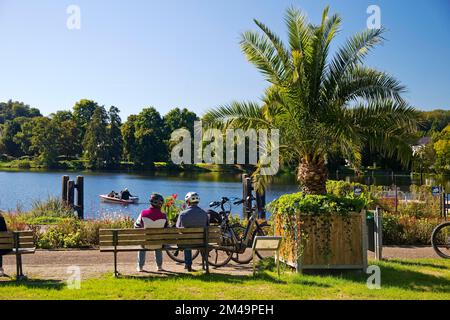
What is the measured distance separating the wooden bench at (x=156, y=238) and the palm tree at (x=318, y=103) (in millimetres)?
2403

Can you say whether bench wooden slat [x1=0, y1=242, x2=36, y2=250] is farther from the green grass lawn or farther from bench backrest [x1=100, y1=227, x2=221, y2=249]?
bench backrest [x1=100, y1=227, x2=221, y2=249]

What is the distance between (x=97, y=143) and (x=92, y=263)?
75.7 meters

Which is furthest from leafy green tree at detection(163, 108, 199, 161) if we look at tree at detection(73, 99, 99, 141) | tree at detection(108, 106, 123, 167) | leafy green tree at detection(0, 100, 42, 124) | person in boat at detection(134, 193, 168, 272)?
person in boat at detection(134, 193, 168, 272)

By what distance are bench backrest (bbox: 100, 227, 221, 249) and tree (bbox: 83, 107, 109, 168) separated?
74.5 meters

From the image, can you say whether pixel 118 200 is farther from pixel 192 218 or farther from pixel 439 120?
pixel 439 120

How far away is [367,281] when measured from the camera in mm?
7781

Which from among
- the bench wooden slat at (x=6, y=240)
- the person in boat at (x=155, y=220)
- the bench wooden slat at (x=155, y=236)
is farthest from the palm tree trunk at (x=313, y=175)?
the bench wooden slat at (x=6, y=240)

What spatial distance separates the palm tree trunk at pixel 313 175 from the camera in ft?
31.7

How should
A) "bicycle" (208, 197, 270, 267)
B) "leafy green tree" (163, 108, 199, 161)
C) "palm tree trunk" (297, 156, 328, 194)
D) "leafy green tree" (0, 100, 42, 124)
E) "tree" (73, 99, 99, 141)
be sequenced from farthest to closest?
"leafy green tree" (0, 100, 42, 124) → "tree" (73, 99, 99, 141) → "leafy green tree" (163, 108, 199, 161) → "palm tree trunk" (297, 156, 328, 194) → "bicycle" (208, 197, 270, 267)

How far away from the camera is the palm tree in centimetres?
968

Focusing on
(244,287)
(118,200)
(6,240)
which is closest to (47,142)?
(118,200)

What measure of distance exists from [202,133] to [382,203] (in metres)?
9.69

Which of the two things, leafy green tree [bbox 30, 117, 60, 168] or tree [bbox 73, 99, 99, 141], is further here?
tree [bbox 73, 99, 99, 141]
